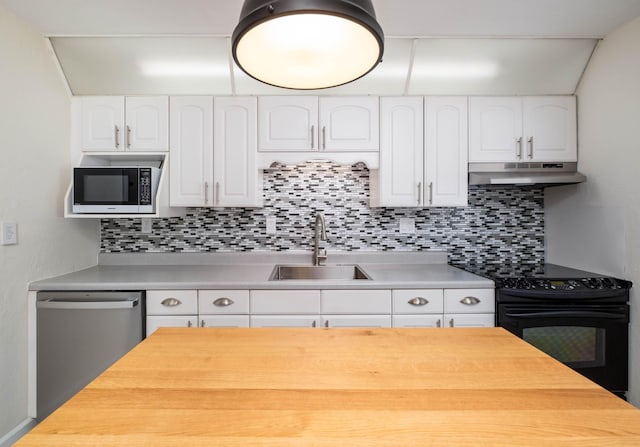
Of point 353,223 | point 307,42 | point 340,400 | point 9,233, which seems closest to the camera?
point 340,400

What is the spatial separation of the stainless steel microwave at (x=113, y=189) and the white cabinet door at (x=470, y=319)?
1980mm

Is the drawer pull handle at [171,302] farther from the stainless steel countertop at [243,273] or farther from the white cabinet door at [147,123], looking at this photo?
the white cabinet door at [147,123]

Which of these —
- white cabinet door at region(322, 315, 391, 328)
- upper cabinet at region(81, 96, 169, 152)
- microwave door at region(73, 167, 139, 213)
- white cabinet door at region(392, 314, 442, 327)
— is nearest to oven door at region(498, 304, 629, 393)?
white cabinet door at region(392, 314, 442, 327)

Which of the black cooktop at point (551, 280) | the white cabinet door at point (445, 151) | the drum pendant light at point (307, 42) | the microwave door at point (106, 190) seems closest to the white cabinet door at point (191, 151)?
the microwave door at point (106, 190)

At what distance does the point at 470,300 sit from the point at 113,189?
2273mm

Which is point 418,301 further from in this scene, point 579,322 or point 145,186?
point 145,186

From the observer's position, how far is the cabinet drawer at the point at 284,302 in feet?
6.57

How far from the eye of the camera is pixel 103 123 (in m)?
2.33

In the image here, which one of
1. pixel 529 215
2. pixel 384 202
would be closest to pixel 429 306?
pixel 384 202

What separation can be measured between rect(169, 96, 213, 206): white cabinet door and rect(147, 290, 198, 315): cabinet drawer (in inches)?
25.1

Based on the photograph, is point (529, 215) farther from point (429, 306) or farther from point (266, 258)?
point (266, 258)

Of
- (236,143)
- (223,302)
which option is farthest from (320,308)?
(236,143)

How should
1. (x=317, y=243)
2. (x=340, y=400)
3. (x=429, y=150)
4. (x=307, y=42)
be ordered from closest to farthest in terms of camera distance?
(x=340, y=400)
(x=307, y=42)
(x=429, y=150)
(x=317, y=243)

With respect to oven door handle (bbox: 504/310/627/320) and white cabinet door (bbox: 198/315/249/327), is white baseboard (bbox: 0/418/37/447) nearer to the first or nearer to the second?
white cabinet door (bbox: 198/315/249/327)
